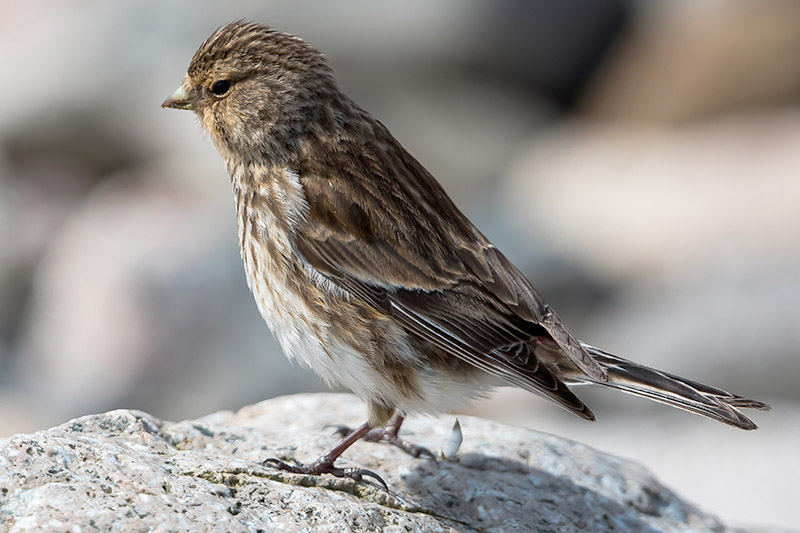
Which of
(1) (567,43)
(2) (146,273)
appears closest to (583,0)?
(1) (567,43)

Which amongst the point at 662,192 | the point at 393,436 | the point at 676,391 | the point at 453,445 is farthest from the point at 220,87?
the point at 662,192

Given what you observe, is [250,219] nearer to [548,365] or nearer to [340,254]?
[340,254]

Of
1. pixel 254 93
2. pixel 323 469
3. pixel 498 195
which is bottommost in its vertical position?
pixel 323 469

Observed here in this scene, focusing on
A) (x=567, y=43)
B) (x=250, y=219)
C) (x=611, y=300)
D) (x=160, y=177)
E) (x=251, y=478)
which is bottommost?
(x=251, y=478)

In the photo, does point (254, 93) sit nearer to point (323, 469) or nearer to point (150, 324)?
point (323, 469)

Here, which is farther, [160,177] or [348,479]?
[160,177]

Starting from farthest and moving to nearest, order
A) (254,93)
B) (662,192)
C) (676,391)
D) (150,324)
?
(662,192) → (150,324) → (254,93) → (676,391)

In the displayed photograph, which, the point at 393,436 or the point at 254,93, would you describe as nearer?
the point at 254,93

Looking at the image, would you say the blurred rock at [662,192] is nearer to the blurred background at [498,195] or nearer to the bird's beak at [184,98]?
the blurred background at [498,195]
